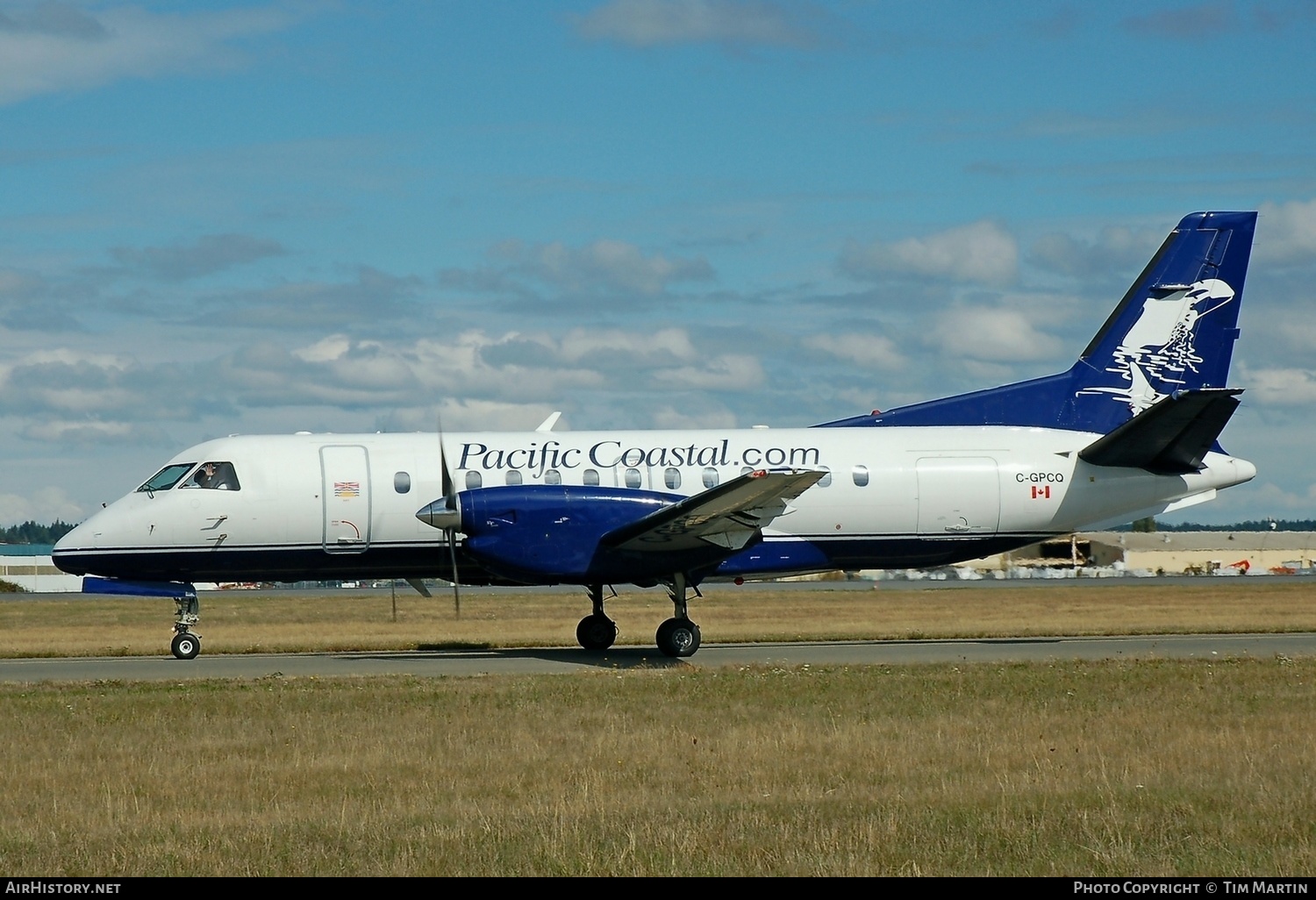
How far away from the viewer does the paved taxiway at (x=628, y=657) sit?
19.4 m

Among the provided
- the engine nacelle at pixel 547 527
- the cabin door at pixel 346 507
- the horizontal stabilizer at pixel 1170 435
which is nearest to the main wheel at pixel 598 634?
the engine nacelle at pixel 547 527

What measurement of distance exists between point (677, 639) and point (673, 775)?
945 centimetres

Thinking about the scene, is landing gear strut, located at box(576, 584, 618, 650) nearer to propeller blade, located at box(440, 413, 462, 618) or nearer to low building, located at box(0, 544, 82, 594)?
Answer: propeller blade, located at box(440, 413, 462, 618)

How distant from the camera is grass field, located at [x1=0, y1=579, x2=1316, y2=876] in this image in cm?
805

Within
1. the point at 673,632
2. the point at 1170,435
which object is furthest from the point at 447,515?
the point at 1170,435

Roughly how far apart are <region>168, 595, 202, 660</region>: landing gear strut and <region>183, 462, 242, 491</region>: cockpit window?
1.79 metres

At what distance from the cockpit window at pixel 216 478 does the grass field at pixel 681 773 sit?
4.68 meters

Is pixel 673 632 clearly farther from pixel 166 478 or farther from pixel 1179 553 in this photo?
pixel 1179 553

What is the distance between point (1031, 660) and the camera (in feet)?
63.4

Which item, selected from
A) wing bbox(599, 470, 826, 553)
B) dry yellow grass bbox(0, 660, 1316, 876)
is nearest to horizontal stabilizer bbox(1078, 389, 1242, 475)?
dry yellow grass bbox(0, 660, 1316, 876)

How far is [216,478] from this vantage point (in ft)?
71.1

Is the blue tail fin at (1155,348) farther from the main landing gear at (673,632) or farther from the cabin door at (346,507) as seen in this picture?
the cabin door at (346,507)
